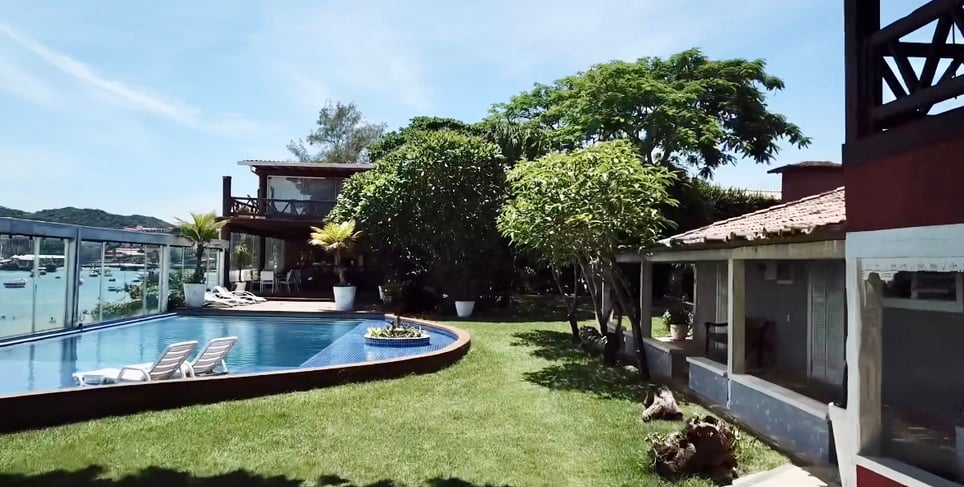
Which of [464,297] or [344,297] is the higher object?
[464,297]

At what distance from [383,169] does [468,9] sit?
12092mm

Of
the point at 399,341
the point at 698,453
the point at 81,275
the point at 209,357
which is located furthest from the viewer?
the point at 81,275

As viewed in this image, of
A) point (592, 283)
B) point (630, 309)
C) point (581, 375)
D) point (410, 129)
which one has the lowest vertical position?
point (581, 375)

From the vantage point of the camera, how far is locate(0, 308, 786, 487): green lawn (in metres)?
5.89

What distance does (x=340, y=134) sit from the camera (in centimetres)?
5325

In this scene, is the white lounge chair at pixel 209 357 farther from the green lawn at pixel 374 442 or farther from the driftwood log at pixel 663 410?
the driftwood log at pixel 663 410

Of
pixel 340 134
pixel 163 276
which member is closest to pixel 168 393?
pixel 163 276

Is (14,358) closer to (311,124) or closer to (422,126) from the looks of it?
(422,126)

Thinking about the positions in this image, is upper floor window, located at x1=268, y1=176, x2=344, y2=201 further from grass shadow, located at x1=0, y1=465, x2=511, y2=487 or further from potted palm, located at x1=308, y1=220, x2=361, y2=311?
grass shadow, located at x1=0, y1=465, x2=511, y2=487

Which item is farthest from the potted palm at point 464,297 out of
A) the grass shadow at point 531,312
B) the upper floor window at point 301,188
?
the upper floor window at point 301,188

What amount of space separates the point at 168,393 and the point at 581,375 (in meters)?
6.77

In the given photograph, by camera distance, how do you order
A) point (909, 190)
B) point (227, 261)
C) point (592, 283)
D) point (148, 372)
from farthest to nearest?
point (227, 261) → point (592, 283) → point (148, 372) → point (909, 190)

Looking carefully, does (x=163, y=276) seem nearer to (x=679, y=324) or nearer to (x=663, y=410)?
(x=679, y=324)

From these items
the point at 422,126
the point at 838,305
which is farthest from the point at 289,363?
the point at 422,126
